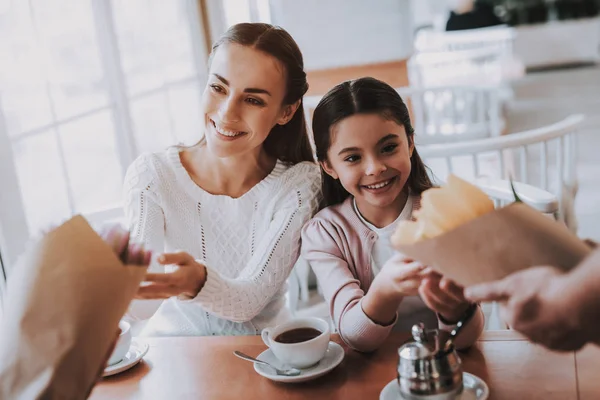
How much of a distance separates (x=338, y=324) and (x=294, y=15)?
2787mm

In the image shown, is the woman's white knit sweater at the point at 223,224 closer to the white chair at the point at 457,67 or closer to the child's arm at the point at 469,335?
the child's arm at the point at 469,335

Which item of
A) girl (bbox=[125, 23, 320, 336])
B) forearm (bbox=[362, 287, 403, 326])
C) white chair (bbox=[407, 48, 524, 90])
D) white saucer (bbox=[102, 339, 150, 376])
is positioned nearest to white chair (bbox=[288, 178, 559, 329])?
girl (bbox=[125, 23, 320, 336])

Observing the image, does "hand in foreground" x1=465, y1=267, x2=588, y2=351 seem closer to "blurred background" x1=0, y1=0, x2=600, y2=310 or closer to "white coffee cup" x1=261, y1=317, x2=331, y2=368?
"white coffee cup" x1=261, y1=317, x2=331, y2=368

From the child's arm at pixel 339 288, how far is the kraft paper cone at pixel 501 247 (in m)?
0.38

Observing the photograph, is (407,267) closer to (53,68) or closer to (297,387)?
(297,387)

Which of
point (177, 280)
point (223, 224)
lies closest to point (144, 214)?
point (223, 224)

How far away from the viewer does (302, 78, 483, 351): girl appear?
1.31m

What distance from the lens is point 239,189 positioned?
1594 millimetres

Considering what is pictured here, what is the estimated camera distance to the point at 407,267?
3.30ft

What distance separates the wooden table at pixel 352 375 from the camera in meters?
0.98

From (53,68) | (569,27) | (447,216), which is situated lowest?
(569,27)

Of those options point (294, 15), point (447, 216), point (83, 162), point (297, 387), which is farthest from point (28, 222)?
point (294, 15)

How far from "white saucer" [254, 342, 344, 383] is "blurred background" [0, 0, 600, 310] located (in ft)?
1.35

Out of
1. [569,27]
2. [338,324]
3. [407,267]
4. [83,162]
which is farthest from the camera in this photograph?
[569,27]
